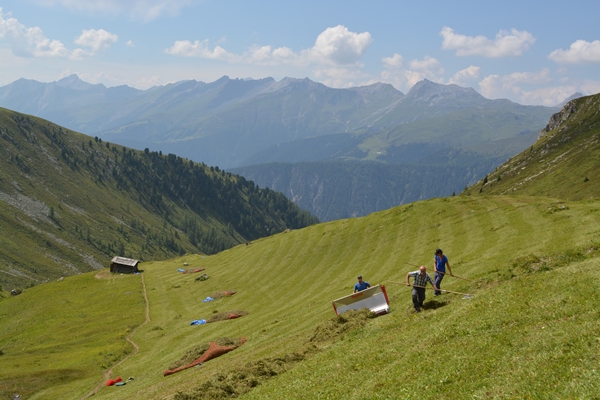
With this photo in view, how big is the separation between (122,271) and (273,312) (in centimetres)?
8059

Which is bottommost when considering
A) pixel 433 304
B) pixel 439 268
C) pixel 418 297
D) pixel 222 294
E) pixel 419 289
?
pixel 222 294

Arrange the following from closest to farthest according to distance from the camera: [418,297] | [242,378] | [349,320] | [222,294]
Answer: [242,378] → [418,297] → [349,320] → [222,294]

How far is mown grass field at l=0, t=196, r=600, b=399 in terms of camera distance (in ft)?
62.7

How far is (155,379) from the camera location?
41375 millimetres

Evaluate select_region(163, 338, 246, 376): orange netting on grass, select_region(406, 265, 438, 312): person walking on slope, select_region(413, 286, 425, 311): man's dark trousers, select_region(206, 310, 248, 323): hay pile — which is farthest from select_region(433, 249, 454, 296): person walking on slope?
select_region(206, 310, 248, 323): hay pile

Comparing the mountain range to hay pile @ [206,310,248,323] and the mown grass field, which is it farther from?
hay pile @ [206,310,248,323]

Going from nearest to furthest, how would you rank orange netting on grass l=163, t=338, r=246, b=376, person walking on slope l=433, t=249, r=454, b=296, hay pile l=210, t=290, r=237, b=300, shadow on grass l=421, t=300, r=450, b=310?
shadow on grass l=421, t=300, r=450, b=310 < person walking on slope l=433, t=249, r=454, b=296 < orange netting on grass l=163, t=338, r=246, b=376 < hay pile l=210, t=290, r=237, b=300

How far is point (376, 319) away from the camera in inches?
1342

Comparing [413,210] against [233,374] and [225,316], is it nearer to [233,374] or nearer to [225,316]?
[225,316]

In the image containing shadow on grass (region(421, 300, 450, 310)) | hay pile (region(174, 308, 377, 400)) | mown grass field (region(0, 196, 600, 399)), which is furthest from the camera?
shadow on grass (region(421, 300, 450, 310))

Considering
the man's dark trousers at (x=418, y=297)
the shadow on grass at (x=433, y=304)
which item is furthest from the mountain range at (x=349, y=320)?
the man's dark trousers at (x=418, y=297)

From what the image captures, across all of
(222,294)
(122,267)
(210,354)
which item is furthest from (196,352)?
(122,267)

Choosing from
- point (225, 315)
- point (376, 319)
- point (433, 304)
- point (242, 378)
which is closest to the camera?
point (242, 378)

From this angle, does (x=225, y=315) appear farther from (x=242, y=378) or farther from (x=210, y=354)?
(x=242, y=378)
